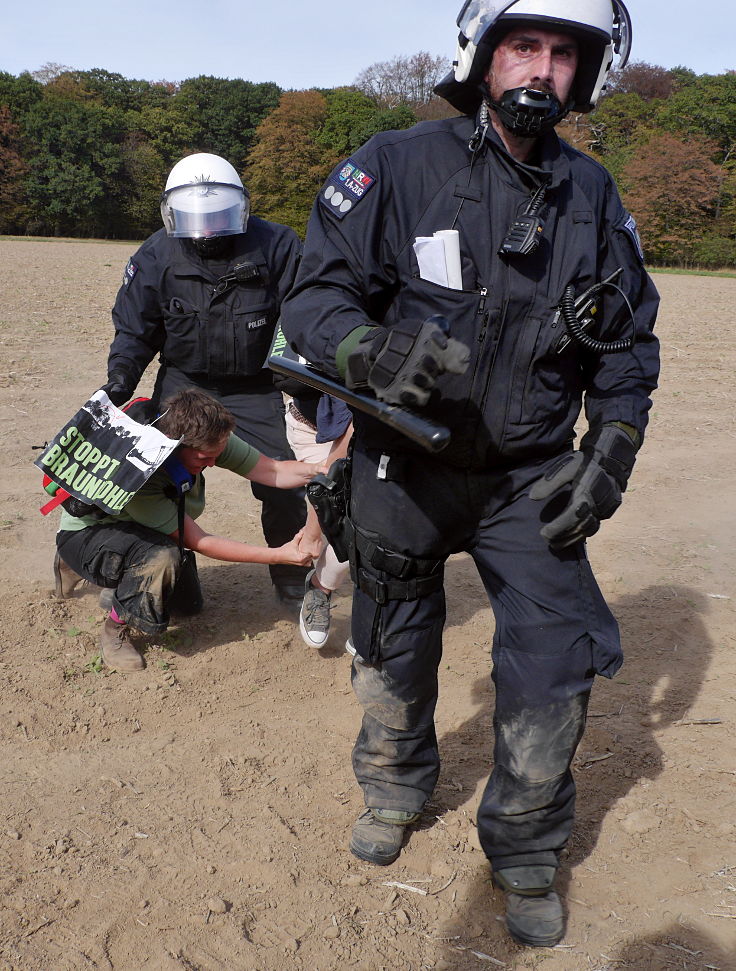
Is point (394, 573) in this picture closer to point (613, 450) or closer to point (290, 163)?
point (613, 450)

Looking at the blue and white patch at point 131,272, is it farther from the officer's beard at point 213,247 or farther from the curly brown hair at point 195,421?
the curly brown hair at point 195,421

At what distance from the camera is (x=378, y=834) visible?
316cm

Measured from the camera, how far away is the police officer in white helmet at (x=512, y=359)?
104 inches

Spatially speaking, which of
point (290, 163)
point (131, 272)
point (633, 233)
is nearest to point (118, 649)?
point (131, 272)

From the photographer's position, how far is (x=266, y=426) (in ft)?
16.9

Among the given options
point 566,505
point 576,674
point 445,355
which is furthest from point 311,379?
point 576,674

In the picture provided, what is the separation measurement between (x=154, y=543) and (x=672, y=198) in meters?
42.3

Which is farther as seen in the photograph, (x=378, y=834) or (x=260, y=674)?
(x=260, y=674)

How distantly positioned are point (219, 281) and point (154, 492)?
1.19m

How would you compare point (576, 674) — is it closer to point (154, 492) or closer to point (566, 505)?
point (566, 505)

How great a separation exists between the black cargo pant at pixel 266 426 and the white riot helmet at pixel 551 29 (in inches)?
98.3

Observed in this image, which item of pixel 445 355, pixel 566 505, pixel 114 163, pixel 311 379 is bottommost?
pixel 114 163

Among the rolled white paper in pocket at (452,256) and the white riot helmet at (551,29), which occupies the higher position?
the white riot helmet at (551,29)

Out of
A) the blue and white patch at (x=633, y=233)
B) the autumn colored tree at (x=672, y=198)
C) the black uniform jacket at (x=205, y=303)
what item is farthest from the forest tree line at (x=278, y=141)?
the blue and white patch at (x=633, y=233)
